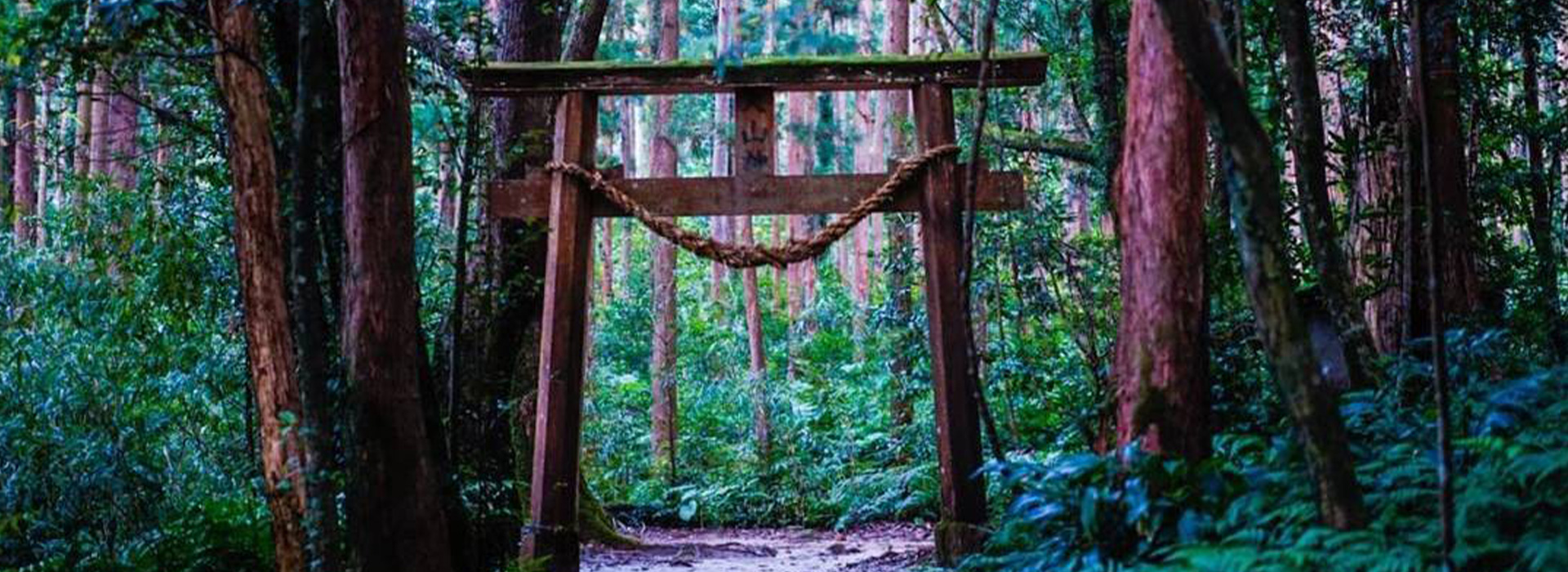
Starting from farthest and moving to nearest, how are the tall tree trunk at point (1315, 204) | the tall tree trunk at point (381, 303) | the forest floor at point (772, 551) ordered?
the forest floor at point (772, 551) → the tall tree trunk at point (1315, 204) → the tall tree trunk at point (381, 303)

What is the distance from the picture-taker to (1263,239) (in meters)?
4.09

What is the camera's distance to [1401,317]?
330 inches

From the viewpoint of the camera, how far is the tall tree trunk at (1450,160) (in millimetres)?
8180

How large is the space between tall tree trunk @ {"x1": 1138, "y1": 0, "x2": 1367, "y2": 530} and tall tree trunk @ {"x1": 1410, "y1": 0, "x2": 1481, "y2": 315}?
14.6ft

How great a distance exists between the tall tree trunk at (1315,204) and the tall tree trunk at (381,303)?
374 cm

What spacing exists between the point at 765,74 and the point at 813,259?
5.89 feet

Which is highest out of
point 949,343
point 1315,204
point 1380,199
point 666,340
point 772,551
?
point 1380,199

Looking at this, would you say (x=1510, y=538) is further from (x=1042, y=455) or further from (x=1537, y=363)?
(x=1042, y=455)

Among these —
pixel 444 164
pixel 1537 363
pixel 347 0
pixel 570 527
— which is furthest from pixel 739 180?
pixel 1537 363

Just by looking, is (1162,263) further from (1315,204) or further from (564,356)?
(564,356)

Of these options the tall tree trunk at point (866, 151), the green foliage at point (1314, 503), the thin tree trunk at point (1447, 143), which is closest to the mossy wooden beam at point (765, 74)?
the thin tree trunk at point (1447, 143)

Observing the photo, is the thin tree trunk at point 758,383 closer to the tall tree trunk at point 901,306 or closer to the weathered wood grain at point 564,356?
the tall tree trunk at point 901,306

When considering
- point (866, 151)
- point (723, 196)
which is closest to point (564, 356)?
point (723, 196)

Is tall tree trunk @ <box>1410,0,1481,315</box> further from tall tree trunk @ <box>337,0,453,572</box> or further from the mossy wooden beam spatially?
tall tree trunk @ <box>337,0,453,572</box>
